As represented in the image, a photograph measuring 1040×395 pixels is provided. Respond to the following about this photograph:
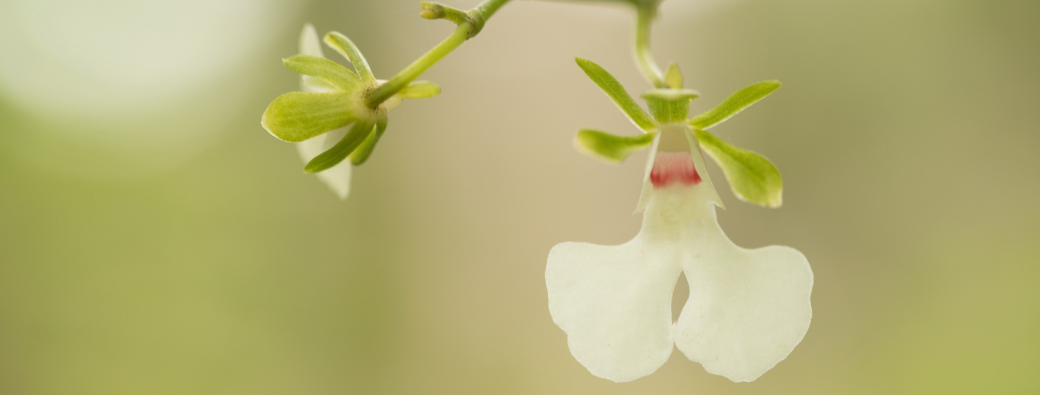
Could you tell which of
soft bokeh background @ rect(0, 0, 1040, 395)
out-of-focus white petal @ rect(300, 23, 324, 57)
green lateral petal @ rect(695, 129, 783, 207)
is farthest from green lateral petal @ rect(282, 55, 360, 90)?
soft bokeh background @ rect(0, 0, 1040, 395)

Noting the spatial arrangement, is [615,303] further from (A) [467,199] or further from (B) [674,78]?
(A) [467,199]

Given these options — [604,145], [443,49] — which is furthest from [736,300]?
[443,49]

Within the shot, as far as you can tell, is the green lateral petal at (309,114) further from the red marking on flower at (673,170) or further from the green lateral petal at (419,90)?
the red marking on flower at (673,170)

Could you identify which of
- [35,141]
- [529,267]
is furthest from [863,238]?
[35,141]

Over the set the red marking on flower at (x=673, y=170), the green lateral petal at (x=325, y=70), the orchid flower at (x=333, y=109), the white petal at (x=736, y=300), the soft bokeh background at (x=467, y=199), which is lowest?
the soft bokeh background at (x=467, y=199)

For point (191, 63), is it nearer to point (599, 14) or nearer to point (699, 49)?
point (599, 14)

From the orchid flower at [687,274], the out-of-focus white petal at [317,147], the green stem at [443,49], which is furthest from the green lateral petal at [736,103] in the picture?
the out-of-focus white petal at [317,147]

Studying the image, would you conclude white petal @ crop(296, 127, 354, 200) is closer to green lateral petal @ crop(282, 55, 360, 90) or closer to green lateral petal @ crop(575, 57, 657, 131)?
green lateral petal @ crop(282, 55, 360, 90)
